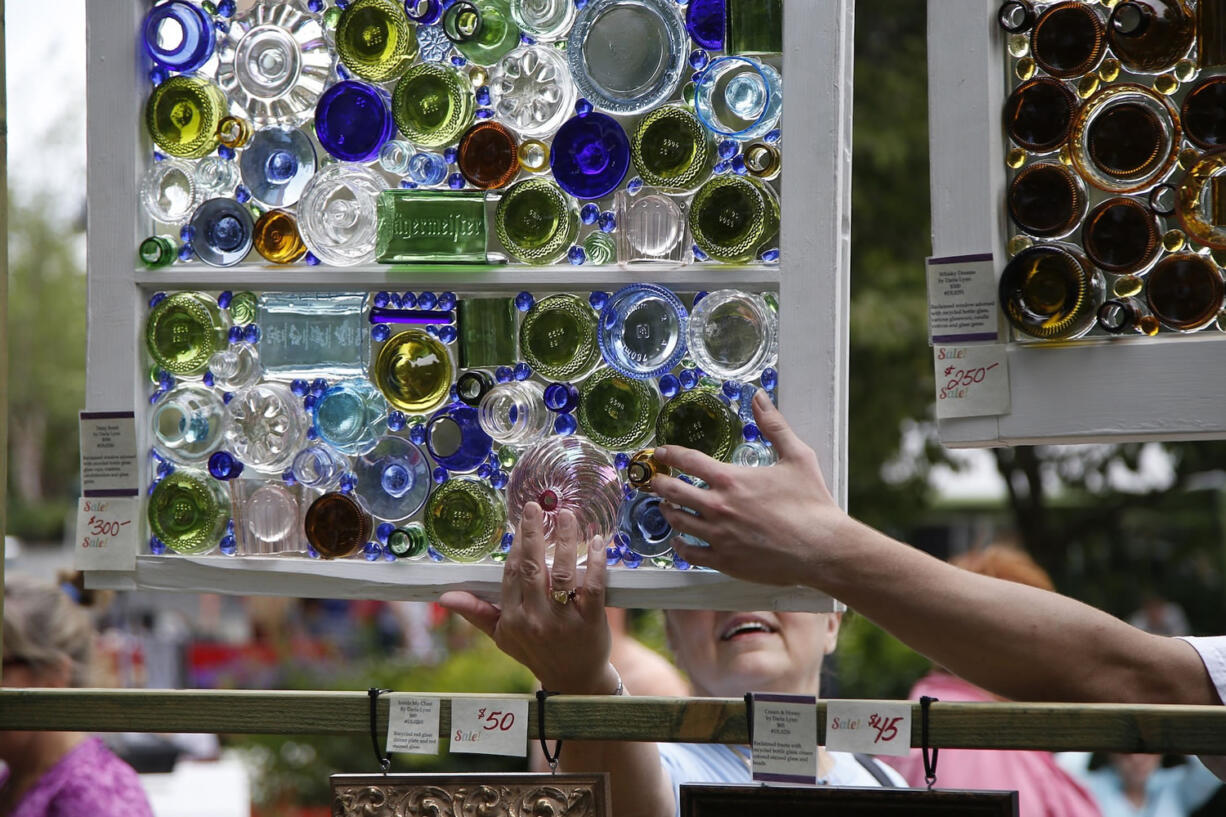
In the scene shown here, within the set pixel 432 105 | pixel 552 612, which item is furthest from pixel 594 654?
pixel 432 105

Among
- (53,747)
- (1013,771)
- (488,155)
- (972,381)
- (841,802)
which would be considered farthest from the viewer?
(1013,771)

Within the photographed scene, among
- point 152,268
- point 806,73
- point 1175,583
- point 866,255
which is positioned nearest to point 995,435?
point 806,73

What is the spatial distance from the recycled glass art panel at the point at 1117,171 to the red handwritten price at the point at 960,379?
0.18ft

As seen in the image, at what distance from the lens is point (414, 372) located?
1314mm

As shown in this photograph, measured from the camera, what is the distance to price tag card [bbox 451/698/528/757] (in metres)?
1.17

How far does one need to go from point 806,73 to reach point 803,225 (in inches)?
6.3

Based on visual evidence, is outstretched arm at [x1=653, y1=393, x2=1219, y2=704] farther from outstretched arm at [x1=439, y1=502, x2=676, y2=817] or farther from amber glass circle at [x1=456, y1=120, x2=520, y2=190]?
amber glass circle at [x1=456, y1=120, x2=520, y2=190]

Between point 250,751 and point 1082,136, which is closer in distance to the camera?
point 1082,136

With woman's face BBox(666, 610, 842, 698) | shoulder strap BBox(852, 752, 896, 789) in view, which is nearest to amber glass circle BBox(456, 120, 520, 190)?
woman's face BBox(666, 610, 842, 698)

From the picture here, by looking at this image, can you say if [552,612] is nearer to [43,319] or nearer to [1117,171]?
[1117,171]

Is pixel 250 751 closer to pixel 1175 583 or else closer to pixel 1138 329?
pixel 1138 329

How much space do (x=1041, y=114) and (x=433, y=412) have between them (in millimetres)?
716

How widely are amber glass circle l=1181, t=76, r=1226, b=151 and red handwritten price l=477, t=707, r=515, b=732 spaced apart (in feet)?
2.90

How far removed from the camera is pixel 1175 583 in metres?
7.22
